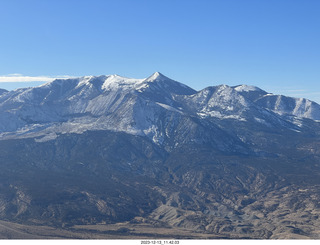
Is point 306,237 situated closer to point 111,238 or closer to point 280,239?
point 280,239

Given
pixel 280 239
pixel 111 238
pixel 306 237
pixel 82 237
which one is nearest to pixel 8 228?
pixel 82 237
